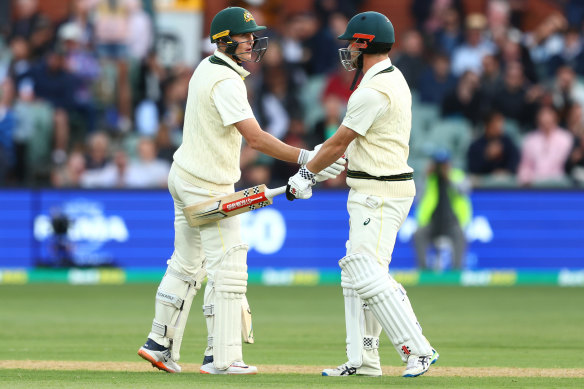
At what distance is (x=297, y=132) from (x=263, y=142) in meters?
9.90

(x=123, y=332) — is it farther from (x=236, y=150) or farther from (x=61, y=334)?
(x=236, y=150)

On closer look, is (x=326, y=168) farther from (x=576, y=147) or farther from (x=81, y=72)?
(x=81, y=72)

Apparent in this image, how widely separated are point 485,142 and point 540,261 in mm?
A: 2023

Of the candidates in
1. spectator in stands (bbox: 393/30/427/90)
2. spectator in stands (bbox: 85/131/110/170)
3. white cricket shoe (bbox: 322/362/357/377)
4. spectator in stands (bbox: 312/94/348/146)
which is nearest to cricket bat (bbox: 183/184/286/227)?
white cricket shoe (bbox: 322/362/357/377)

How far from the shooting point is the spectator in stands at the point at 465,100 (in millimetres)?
17984

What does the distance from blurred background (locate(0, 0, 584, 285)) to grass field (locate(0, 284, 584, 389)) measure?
827mm

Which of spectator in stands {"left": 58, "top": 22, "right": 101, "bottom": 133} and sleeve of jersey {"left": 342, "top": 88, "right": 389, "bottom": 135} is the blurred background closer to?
spectator in stands {"left": 58, "top": 22, "right": 101, "bottom": 133}

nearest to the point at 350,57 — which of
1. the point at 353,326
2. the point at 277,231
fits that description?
the point at 353,326

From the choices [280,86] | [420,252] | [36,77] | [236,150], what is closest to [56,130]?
[36,77]

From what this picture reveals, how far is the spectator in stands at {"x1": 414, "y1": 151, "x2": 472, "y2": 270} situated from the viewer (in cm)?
1633

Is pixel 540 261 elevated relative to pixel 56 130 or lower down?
lower down

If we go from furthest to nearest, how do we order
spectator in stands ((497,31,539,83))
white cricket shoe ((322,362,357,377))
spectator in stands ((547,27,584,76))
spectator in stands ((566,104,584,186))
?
spectator in stands ((547,27,584,76)) < spectator in stands ((497,31,539,83)) < spectator in stands ((566,104,584,186)) < white cricket shoe ((322,362,357,377))

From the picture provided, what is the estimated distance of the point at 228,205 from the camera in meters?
7.38

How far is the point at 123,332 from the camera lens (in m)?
10.6
